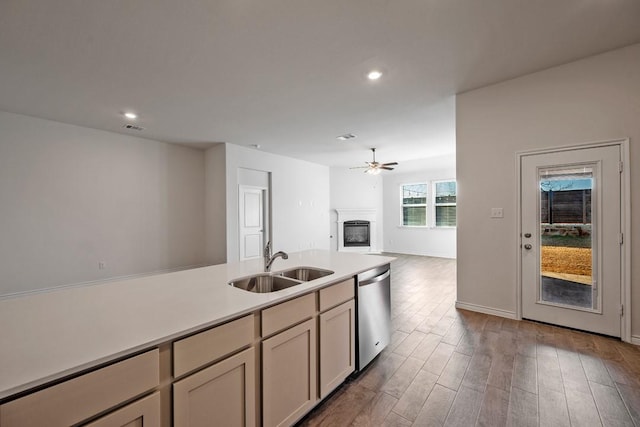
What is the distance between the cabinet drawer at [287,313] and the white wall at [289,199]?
4.47m

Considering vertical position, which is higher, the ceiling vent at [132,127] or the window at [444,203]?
the ceiling vent at [132,127]

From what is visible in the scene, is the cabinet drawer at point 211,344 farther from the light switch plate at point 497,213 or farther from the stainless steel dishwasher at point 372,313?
the light switch plate at point 497,213

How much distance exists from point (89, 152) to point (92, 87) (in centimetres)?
206

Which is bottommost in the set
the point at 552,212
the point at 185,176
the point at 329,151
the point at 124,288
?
the point at 124,288

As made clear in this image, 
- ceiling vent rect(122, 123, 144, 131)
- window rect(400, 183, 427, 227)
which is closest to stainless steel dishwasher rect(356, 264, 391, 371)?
ceiling vent rect(122, 123, 144, 131)

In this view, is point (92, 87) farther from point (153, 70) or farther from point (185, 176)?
point (185, 176)

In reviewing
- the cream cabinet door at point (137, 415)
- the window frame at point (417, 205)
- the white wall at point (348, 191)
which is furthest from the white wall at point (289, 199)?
the cream cabinet door at point (137, 415)

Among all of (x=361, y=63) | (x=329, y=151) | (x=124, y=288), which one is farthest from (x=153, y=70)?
(x=329, y=151)

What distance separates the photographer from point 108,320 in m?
1.08

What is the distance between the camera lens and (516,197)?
2.99 metres

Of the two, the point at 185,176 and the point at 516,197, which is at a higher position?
the point at 185,176

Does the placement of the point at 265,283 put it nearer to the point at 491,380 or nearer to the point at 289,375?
the point at 289,375

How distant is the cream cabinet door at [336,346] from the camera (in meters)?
1.68

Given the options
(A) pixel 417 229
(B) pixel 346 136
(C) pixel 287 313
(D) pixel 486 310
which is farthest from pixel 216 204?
(A) pixel 417 229
